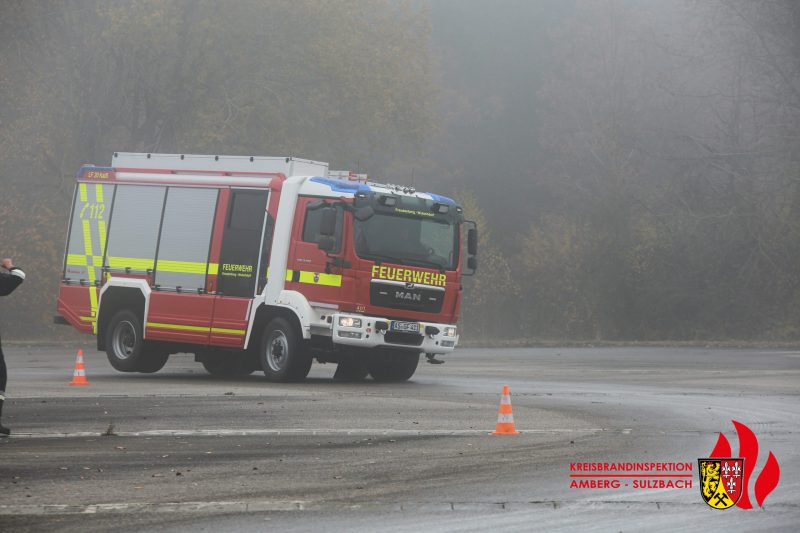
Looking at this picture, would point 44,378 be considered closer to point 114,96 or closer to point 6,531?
point 6,531

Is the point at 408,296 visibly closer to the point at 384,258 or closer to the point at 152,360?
the point at 384,258

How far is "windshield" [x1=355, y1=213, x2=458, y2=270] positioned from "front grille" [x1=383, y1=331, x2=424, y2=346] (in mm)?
1093

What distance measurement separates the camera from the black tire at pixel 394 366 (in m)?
23.8

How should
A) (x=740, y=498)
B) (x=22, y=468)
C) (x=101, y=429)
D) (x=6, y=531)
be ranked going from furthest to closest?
(x=101, y=429) < (x=22, y=468) < (x=740, y=498) < (x=6, y=531)

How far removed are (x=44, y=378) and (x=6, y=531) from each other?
1569cm

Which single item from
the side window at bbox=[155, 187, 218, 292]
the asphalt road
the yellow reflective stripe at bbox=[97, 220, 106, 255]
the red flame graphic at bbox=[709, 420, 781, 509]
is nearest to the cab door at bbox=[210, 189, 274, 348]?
the side window at bbox=[155, 187, 218, 292]

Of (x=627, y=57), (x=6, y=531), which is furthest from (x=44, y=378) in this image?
(x=627, y=57)

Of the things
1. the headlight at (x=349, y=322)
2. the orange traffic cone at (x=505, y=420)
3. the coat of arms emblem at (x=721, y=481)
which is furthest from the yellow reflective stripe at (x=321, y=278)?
the coat of arms emblem at (x=721, y=481)

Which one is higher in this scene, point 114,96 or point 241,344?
point 114,96

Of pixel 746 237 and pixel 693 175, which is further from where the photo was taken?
pixel 693 175

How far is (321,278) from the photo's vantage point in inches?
870

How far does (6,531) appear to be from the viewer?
835 centimetres

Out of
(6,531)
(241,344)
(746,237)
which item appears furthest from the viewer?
(746,237)

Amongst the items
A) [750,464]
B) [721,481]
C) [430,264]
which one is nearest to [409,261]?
[430,264]
